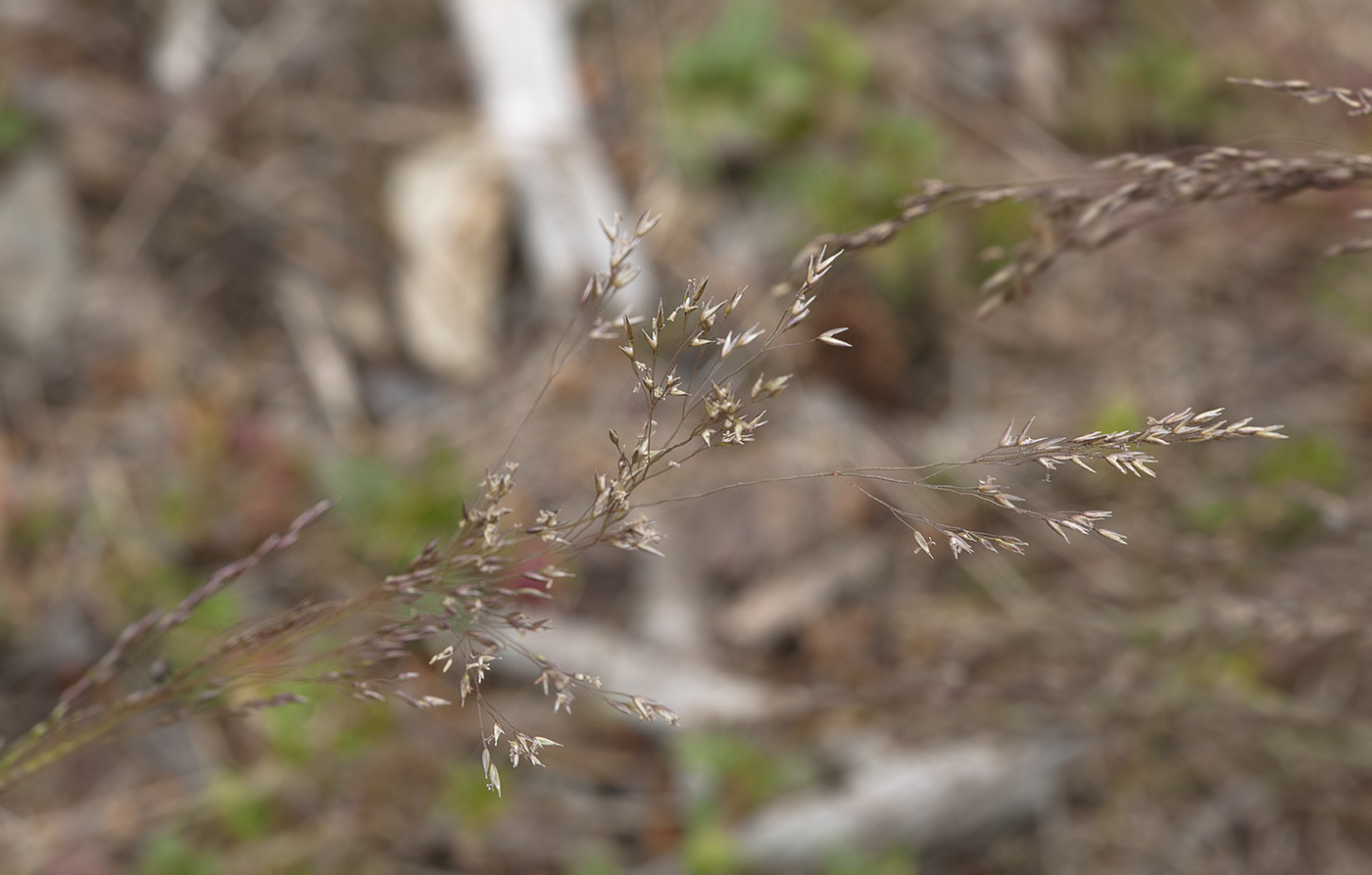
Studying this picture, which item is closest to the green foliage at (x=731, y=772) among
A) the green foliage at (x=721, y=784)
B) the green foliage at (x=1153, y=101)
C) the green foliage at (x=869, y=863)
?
the green foliage at (x=721, y=784)

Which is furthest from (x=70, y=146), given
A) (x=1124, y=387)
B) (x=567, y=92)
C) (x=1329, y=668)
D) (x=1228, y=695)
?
(x=1329, y=668)

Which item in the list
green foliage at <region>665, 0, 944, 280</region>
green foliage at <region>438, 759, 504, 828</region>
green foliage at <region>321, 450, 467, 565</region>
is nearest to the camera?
green foliage at <region>438, 759, 504, 828</region>

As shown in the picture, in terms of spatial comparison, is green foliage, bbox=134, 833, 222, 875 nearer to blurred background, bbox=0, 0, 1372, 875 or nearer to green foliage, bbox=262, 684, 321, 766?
blurred background, bbox=0, 0, 1372, 875

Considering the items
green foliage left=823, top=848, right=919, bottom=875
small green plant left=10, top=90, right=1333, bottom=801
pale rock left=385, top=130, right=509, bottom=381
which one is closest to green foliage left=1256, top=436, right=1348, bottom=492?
green foliage left=823, top=848, right=919, bottom=875

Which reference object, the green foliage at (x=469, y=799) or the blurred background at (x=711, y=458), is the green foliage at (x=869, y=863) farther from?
the green foliage at (x=469, y=799)

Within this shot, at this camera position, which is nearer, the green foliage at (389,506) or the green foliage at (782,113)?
the green foliage at (389,506)

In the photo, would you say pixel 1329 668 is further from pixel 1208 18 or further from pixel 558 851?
pixel 1208 18

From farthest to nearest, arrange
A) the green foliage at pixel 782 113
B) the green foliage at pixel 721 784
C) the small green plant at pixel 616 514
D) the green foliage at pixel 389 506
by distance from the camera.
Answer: the green foliage at pixel 782 113 < the green foliage at pixel 389 506 < the green foliage at pixel 721 784 < the small green plant at pixel 616 514

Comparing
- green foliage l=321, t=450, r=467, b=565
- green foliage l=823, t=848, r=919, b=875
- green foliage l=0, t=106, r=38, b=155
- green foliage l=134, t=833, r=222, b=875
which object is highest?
green foliage l=0, t=106, r=38, b=155

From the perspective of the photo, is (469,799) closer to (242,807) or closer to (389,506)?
(242,807)
